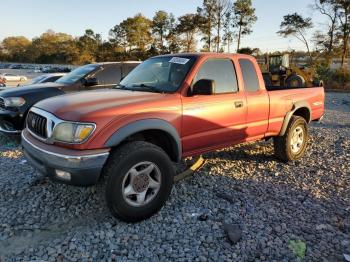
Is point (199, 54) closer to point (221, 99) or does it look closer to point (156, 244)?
point (221, 99)

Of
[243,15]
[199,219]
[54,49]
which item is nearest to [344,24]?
[243,15]

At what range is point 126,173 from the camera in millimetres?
3477

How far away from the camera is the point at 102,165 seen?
3.36m

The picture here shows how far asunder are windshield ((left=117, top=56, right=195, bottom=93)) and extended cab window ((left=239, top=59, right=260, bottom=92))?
97 cm

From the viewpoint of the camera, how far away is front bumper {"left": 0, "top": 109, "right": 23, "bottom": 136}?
644 centimetres

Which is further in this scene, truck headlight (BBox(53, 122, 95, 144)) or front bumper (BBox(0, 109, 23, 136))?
front bumper (BBox(0, 109, 23, 136))

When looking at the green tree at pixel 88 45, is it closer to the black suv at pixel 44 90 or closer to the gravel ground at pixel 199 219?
the black suv at pixel 44 90

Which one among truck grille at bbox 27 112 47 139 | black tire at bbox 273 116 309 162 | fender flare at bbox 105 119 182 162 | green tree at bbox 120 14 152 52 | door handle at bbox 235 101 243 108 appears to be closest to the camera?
fender flare at bbox 105 119 182 162

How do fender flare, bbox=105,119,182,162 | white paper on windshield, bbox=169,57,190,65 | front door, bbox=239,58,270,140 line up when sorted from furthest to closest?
front door, bbox=239,58,270,140, white paper on windshield, bbox=169,57,190,65, fender flare, bbox=105,119,182,162

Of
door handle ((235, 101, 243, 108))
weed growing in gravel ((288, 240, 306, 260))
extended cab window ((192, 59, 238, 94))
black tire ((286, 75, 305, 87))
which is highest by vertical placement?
extended cab window ((192, 59, 238, 94))

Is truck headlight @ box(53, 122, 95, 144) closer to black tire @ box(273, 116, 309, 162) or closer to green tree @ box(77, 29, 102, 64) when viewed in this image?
black tire @ box(273, 116, 309, 162)

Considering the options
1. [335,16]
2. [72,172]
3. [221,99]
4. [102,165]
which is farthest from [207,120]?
[335,16]

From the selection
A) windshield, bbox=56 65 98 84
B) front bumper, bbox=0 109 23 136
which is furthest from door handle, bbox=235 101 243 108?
windshield, bbox=56 65 98 84

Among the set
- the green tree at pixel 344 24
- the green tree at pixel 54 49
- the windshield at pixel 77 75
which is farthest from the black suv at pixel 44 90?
the green tree at pixel 54 49
